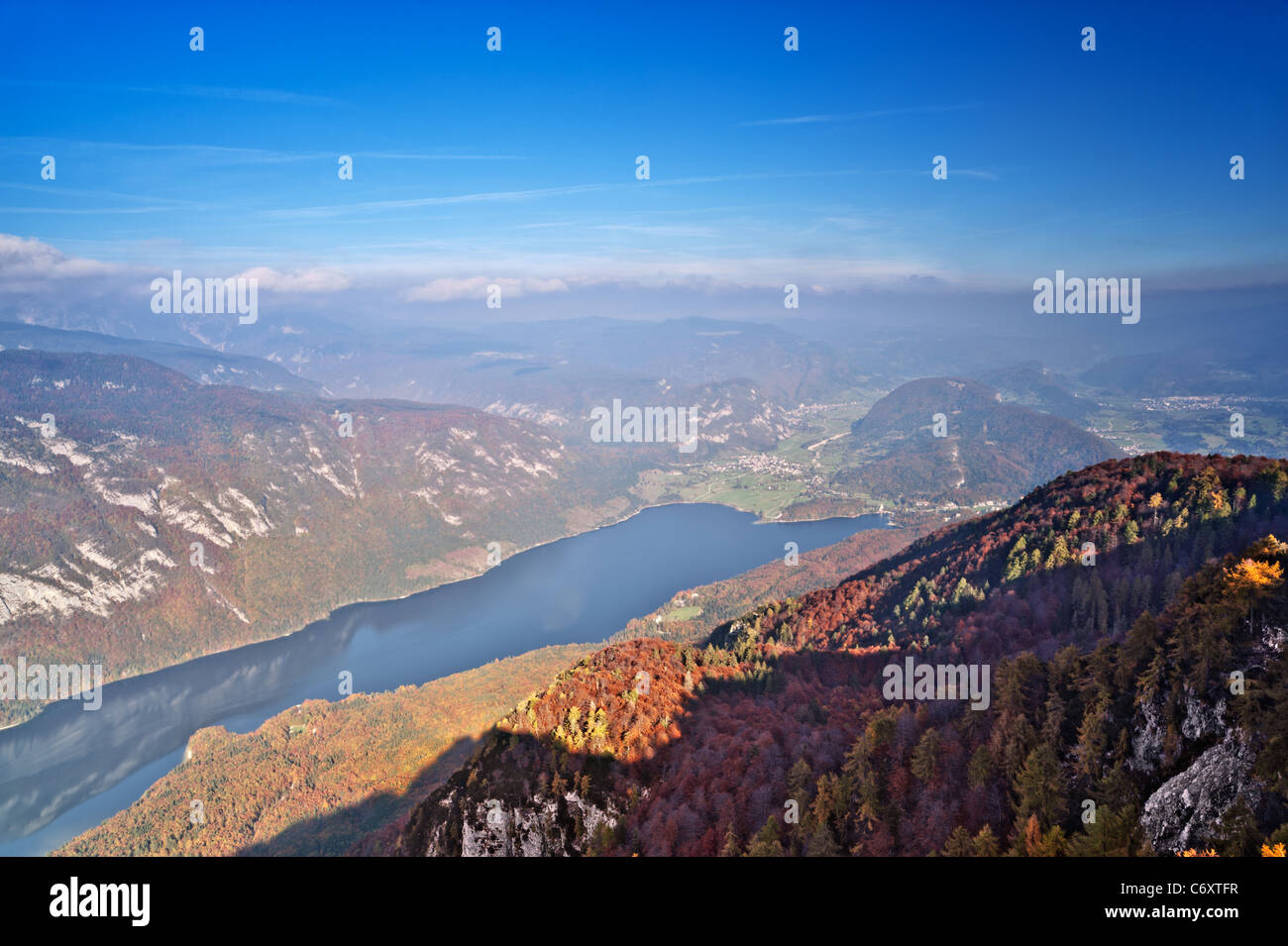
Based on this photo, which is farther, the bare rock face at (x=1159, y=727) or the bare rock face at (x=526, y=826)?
the bare rock face at (x=526, y=826)

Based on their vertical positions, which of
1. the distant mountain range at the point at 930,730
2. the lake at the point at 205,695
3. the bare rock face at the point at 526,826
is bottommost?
the lake at the point at 205,695

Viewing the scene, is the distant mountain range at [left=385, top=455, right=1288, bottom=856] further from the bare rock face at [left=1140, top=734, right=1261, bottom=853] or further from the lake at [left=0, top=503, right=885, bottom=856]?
the lake at [left=0, top=503, right=885, bottom=856]

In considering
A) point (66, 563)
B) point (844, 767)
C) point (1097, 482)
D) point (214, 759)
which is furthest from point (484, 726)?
point (66, 563)

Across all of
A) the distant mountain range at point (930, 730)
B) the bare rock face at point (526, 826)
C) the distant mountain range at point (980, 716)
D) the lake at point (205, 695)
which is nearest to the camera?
the distant mountain range at point (980, 716)

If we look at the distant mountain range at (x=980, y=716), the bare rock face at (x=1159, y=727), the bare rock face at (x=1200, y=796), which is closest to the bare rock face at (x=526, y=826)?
the distant mountain range at (x=980, y=716)

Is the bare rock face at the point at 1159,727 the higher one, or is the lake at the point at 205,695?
the bare rock face at the point at 1159,727

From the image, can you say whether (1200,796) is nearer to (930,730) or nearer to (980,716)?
(930,730)

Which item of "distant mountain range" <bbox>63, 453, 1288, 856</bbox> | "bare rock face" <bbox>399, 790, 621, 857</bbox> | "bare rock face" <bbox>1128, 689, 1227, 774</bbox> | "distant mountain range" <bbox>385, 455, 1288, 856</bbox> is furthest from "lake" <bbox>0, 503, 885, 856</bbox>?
"bare rock face" <bbox>1128, 689, 1227, 774</bbox>

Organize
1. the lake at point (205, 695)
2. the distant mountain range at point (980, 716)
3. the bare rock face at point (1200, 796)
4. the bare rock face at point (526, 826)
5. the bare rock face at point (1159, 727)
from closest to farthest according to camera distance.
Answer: the bare rock face at point (1200, 796)
the bare rock face at point (1159, 727)
the distant mountain range at point (980, 716)
the bare rock face at point (526, 826)
the lake at point (205, 695)

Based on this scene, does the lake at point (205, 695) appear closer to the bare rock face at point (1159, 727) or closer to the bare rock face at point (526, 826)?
the bare rock face at point (526, 826)

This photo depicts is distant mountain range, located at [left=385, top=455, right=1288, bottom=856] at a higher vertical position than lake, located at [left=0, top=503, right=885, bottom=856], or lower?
higher
